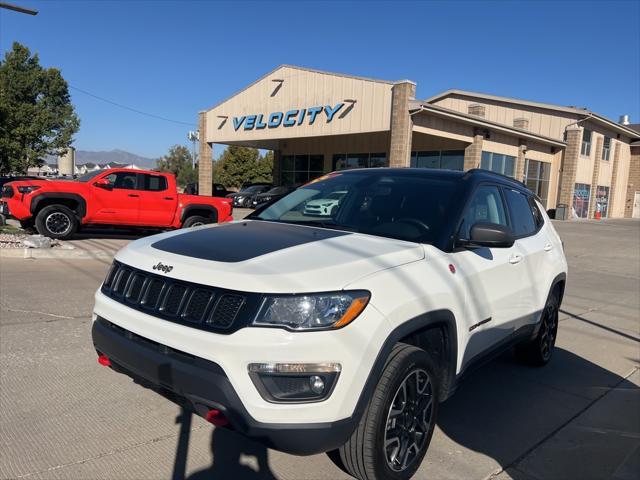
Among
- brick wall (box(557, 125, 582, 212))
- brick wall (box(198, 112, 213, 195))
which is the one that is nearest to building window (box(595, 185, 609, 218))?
brick wall (box(557, 125, 582, 212))

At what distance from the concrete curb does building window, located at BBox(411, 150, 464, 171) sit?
18561mm

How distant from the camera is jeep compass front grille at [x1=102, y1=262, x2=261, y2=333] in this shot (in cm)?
230

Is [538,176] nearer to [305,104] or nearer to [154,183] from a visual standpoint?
[305,104]

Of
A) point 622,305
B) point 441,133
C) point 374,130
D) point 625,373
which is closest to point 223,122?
point 374,130

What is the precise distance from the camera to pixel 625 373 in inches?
191

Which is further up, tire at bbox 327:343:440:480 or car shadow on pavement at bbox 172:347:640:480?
tire at bbox 327:343:440:480

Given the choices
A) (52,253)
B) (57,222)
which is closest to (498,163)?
(57,222)

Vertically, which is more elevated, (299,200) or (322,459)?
(299,200)

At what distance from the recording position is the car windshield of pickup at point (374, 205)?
332 centimetres

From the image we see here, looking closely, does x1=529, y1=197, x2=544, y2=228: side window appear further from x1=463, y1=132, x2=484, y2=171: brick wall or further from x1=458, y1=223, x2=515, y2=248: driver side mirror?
x1=463, y1=132, x2=484, y2=171: brick wall

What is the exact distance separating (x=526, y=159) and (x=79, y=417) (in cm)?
2877

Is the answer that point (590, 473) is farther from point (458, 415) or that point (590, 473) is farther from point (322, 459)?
point (322, 459)

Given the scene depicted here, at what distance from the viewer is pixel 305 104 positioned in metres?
23.5

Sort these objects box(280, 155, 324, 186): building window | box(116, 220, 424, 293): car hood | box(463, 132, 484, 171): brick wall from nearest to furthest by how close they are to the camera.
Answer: box(116, 220, 424, 293): car hood → box(463, 132, 484, 171): brick wall → box(280, 155, 324, 186): building window
